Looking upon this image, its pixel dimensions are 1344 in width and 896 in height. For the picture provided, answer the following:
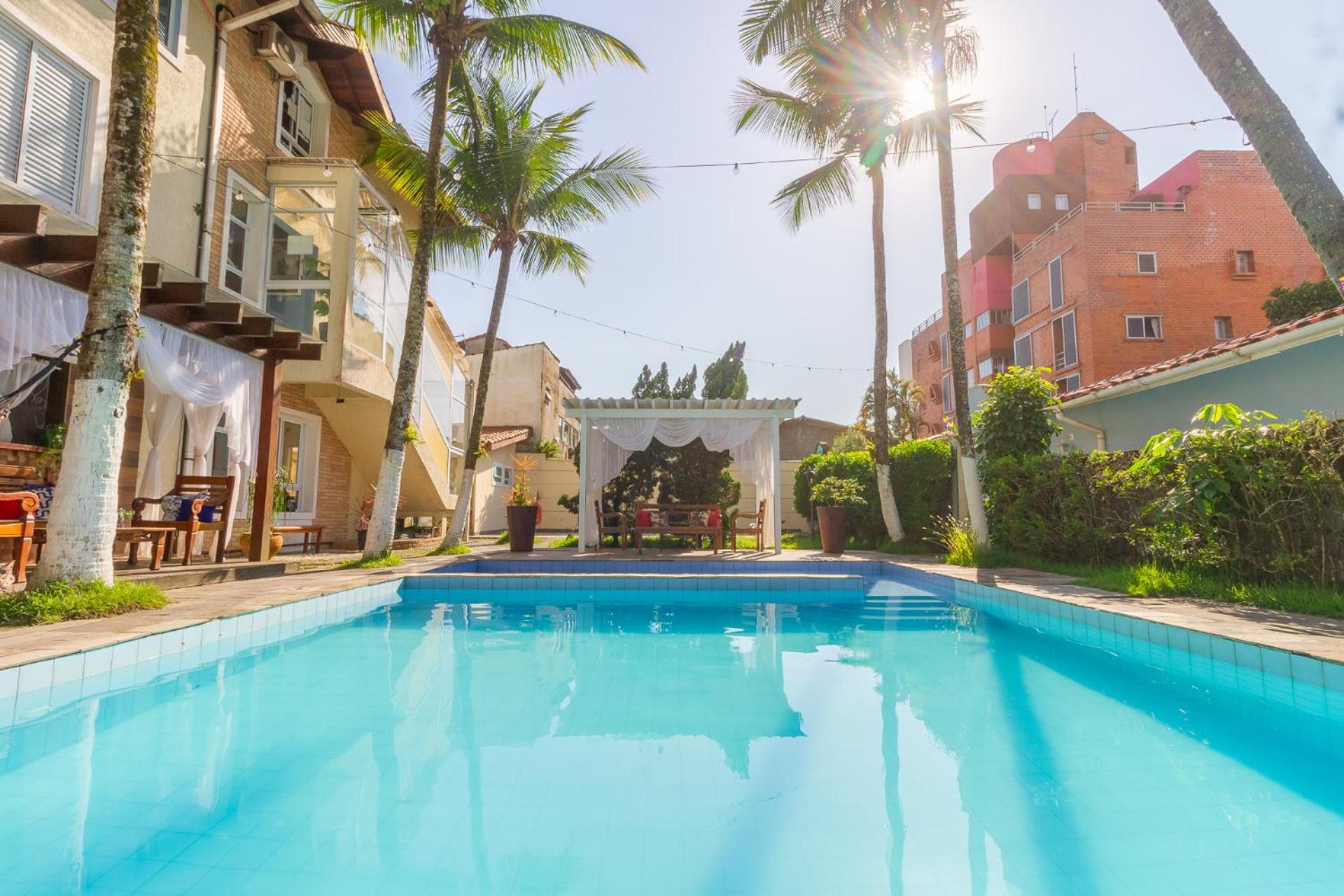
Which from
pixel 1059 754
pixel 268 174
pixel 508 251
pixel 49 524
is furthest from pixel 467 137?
pixel 1059 754

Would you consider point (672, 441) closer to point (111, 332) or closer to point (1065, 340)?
point (111, 332)

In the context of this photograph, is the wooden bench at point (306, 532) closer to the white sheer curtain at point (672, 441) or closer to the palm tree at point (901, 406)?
the white sheer curtain at point (672, 441)

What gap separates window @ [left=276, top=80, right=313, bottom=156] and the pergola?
240 inches

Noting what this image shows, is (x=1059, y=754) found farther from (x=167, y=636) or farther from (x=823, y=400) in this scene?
(x=823, y=400)

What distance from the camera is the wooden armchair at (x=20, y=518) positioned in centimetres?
523

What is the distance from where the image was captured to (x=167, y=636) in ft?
13.9

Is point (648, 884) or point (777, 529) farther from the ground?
point (777, 529)

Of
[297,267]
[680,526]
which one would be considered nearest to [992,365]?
[680,526]

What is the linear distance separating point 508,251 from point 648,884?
11.5 meters

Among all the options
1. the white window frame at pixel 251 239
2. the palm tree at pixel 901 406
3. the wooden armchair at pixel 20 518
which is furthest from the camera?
the palm tree at pixel 901 406

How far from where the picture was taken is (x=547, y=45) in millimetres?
10172

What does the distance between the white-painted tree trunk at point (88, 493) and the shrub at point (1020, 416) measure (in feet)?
32.1

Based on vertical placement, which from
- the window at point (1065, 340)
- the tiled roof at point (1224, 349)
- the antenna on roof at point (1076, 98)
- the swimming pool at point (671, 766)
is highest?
the antenna on roof at point (1076, 98)

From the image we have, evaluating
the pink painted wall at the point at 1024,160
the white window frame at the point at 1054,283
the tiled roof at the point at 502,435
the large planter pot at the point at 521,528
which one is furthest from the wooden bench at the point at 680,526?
the pink painted wall at the point at 1024,160
